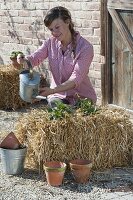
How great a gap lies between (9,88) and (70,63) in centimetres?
278

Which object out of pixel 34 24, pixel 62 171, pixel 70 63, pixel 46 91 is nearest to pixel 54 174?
pixel 62 171

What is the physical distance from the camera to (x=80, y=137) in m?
4.90

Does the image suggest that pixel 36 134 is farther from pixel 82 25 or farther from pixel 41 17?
pixel 41 17

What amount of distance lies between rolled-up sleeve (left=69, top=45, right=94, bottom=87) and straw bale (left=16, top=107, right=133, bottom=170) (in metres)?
0.38

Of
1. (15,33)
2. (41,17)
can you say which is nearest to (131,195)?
(41,17)

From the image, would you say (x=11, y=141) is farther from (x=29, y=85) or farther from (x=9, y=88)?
(x=9, y=88)

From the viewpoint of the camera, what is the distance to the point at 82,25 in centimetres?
746

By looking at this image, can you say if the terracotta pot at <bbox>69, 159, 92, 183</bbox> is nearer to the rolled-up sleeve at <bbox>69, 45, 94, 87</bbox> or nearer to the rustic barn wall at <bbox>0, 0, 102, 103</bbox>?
the rolled-up sleeve at <bbox>69, 45, 94, 87</bbox>

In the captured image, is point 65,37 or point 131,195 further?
point 65,37

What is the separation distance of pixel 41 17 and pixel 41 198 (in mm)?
4499

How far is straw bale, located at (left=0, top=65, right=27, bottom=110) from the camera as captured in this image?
8016mm

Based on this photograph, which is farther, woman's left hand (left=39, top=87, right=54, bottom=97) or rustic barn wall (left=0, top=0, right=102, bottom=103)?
rustic barn wall (left=0, top=0, right=102, bottom=103)

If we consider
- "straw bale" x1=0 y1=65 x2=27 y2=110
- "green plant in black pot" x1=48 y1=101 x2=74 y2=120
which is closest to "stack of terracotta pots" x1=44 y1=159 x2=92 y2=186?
"green plant in black pot" x1=48 y1=101 x2=74 y2=120

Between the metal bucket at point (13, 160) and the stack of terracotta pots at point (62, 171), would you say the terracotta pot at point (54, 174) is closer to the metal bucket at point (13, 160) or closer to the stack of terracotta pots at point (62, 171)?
the stack of terracotta pots at point (62, 171)
